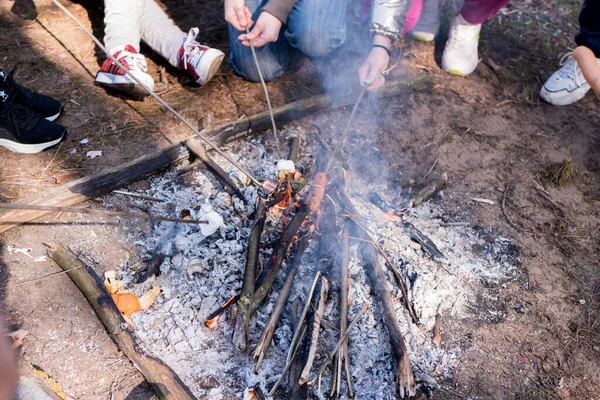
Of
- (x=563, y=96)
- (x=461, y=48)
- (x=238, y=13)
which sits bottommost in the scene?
(x=563, y=96)

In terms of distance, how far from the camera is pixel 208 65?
11.7ft

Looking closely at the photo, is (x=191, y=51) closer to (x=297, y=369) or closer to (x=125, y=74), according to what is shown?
(x=125, y=74)

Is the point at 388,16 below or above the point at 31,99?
above

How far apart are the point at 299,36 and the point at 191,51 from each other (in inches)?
36.0

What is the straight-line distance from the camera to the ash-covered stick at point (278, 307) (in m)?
2.19

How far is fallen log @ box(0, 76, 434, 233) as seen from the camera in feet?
8.84

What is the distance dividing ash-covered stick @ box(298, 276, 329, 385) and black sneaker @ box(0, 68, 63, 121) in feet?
8.02

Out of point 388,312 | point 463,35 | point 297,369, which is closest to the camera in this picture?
point 297,369

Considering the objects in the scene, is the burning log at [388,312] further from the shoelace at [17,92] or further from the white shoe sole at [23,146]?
the shoelace at [17,92]

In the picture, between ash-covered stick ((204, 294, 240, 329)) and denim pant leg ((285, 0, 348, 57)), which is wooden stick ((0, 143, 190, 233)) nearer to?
ash-covered stick ((204, 294, 240, 329))

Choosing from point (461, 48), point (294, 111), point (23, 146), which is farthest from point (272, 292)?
point (461, 48)

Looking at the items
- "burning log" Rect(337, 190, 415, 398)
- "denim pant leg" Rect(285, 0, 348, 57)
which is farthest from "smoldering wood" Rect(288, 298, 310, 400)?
"denim pant leg" Rect(285, 0, 348, 57)

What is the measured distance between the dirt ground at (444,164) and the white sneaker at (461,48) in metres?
0.11

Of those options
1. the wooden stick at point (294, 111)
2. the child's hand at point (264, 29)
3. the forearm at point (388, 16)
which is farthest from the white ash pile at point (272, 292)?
the forearm at point (388, 16)
